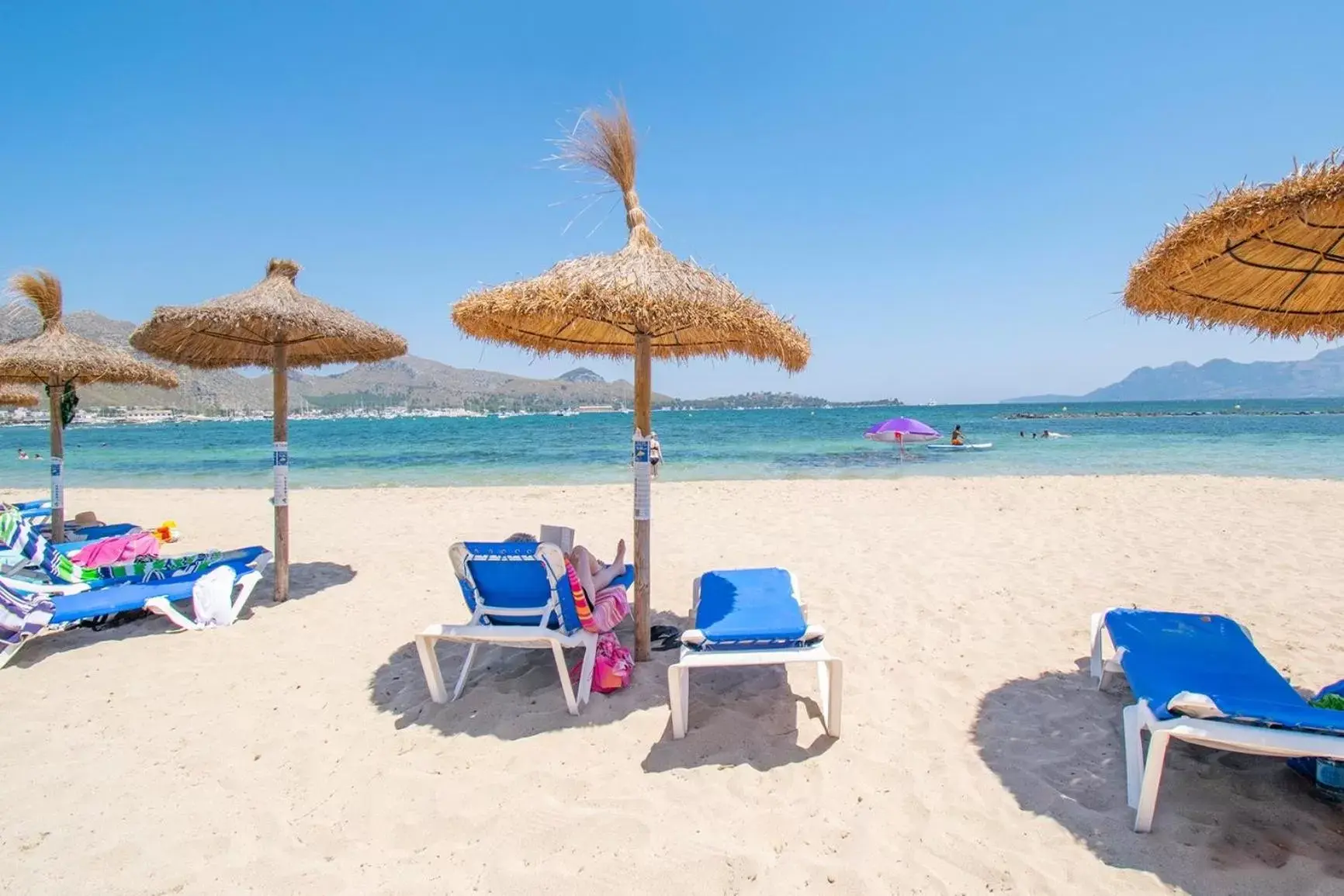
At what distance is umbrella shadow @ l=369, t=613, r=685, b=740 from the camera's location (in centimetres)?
326

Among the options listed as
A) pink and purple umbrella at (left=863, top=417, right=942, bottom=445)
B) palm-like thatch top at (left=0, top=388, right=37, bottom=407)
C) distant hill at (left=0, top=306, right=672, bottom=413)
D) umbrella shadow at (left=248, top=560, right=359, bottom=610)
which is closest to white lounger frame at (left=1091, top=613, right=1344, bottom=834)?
umbrella shadow at (left=248, top=560, right=359, bottom=610)

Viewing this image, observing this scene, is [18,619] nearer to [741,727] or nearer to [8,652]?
[8,652]

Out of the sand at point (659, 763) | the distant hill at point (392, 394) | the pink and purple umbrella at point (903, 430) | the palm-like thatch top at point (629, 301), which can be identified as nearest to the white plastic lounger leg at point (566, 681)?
the sand at point (659, 763)

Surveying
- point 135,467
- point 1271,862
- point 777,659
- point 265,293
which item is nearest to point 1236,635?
point 1271,862

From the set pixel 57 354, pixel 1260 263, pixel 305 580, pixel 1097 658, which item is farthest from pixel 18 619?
pixel 1260 263

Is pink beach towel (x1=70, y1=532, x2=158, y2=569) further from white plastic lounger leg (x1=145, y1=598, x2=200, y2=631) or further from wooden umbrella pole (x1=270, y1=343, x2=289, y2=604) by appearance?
white plastic lounger leg (x1=145, y1=598, x2=200, y2=631)

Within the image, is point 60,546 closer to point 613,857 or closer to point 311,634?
point 311,634

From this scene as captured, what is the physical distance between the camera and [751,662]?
295 centimetres

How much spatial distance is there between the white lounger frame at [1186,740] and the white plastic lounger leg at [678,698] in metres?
1.77

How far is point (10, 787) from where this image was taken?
9.16 feet

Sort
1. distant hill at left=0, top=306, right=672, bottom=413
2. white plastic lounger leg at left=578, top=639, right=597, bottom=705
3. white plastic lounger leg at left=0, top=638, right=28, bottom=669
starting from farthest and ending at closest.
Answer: distant hill at left=0, top=306, right=672, bottom=413 < white plastic lounger leg at left=0, top=638, right=28, bottom=669 < white plastic lounger leg at left=578, top=639, right=597, bottom=705

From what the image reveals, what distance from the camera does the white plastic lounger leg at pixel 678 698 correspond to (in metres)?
2.96

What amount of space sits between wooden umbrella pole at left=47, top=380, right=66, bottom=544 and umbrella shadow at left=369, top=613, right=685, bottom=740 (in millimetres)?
5235

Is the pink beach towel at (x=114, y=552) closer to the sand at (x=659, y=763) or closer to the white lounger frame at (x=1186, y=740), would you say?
the sand at (x=659, y=763)
